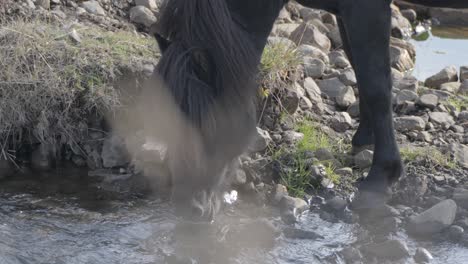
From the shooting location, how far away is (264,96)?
5.70m

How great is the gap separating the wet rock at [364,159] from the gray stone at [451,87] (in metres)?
Answer: 1.75

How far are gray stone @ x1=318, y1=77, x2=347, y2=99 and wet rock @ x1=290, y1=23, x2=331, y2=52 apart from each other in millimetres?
665

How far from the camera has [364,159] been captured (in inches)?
215

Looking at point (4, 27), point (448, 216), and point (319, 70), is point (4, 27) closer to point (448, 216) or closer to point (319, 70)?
point (319, 70)

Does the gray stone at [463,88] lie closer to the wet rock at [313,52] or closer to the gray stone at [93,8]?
the wet rock at [313,52]

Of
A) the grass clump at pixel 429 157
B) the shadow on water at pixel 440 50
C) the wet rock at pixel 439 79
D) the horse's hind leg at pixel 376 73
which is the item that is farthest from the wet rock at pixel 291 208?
the shadow on water at pixel 440 50

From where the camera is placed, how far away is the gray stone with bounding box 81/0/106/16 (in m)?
6.87

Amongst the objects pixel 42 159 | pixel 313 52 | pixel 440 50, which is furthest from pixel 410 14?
pixel 42 159

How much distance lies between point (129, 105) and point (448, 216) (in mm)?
2089

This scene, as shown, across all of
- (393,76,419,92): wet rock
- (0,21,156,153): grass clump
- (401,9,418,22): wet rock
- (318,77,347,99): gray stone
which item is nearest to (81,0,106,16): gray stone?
(0,21,156,153): grass clump

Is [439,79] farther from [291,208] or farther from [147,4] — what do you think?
[291,208]

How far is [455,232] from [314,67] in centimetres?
224


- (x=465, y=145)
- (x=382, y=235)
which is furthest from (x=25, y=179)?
(x=465, y=145)

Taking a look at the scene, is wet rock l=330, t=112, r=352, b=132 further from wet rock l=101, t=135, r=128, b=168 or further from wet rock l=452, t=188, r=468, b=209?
wet rock l=101, t=135, r=128, b=168
